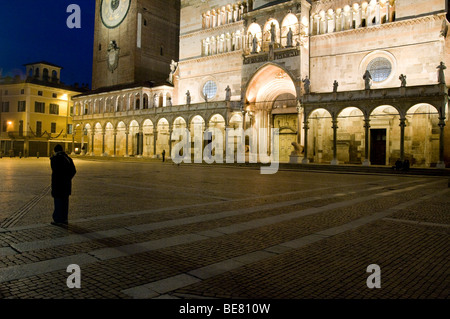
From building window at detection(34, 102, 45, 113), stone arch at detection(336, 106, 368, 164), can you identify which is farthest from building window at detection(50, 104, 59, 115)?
stone arch at detection(336, 106, 368, 164)

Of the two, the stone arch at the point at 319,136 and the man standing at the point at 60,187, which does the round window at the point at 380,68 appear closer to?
the stone arch at the point at 319,136

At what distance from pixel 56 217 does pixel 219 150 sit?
3368cm

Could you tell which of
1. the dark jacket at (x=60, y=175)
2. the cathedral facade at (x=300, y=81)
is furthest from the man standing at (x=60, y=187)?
the cathedral facade at (x=300, y=81)

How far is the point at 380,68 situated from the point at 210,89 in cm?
2118

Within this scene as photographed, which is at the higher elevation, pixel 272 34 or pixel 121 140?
pixel 272 34

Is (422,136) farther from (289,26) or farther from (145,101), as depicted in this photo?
(145,101)

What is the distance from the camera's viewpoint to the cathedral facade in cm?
2922

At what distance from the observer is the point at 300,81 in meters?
34.0

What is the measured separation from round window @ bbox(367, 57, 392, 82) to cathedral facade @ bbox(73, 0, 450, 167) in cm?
11

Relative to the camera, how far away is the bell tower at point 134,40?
5419cm

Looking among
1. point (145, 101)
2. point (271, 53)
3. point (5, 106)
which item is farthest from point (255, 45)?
point (5, 106)

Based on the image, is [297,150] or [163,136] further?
[163,136]

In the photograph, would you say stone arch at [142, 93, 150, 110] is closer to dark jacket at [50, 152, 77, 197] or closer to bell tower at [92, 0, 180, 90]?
bell tower at [92, 0, 180, 90]

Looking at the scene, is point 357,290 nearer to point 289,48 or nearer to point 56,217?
point 56,217
